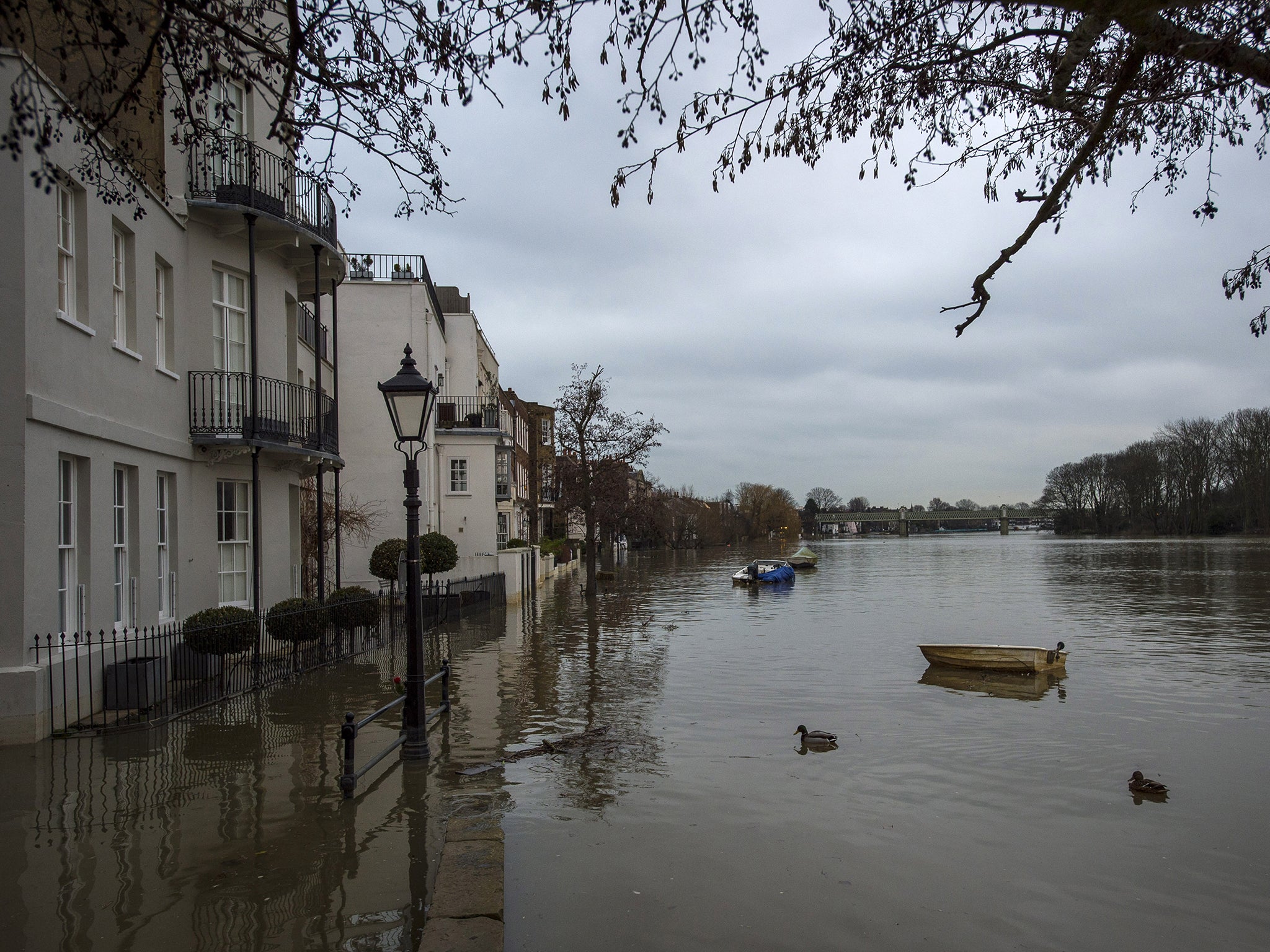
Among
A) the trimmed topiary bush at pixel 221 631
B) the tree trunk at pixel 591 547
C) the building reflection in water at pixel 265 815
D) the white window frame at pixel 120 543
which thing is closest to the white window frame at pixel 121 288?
the white window frame at pixel 120 543

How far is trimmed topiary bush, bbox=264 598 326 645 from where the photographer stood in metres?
16.0

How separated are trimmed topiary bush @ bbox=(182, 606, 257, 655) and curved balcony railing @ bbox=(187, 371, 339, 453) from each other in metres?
3.40

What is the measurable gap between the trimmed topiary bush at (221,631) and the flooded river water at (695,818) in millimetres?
965

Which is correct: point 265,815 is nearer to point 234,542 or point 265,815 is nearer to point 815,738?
point 815,738

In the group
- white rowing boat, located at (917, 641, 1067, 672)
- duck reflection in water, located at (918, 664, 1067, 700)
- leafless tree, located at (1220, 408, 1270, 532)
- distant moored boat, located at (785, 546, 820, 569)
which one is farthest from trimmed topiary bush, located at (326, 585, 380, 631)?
leafless tree, located at (1220, 408, 1270, 532)

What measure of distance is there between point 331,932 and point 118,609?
30.8ft

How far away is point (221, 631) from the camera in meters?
13.7

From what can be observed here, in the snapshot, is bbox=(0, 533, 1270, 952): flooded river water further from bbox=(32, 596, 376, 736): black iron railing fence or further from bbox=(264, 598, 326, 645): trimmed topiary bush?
bbox=(264, 598, 326, 645): trimmed topiary bush

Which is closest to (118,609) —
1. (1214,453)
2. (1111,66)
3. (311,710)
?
(311,710)

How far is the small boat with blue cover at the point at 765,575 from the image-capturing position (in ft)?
174

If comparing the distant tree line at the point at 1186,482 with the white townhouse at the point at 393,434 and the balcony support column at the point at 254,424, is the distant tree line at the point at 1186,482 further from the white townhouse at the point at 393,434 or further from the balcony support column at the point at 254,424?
the balcony support column at the point at 254,424

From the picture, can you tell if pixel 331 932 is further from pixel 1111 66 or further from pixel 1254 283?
pixel 1111 66

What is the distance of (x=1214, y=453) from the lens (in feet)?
374

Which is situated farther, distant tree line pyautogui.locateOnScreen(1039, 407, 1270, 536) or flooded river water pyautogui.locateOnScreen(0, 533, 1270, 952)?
distant tree line pyautogui.locateOnScreen(1039, 407, 1270, 536)
